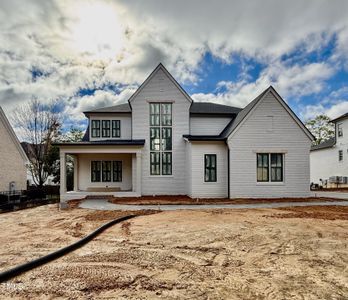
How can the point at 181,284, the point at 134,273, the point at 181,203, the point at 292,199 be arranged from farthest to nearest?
the point at 292,199
the point at 181,203
the point at 134,273
the point at 181,284

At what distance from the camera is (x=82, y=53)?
19.9 metres

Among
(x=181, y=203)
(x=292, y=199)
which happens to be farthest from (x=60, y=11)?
(x=292, y=199)

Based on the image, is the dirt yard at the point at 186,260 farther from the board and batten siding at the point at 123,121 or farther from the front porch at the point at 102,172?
the board and batten siding at the point at 123,121

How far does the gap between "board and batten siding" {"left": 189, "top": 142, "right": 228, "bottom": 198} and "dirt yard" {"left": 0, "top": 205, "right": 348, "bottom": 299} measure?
7.29 metres

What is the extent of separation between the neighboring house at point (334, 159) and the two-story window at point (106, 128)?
26610 millimetres

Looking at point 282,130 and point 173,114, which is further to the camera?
point 173,114

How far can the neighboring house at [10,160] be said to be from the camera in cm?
2059

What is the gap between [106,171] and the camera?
2005cm

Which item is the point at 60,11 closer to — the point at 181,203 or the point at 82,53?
the point at 82,53

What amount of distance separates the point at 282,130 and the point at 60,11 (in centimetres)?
1530

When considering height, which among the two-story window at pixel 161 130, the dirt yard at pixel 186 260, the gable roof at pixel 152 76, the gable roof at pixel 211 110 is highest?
the gable roof at pixel 152 76

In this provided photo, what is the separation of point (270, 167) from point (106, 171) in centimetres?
1286

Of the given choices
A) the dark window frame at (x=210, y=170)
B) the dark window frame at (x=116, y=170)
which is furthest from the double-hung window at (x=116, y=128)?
the dark window frame at (x=210, y=170)

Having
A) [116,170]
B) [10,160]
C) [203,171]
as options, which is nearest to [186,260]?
[203,171]
